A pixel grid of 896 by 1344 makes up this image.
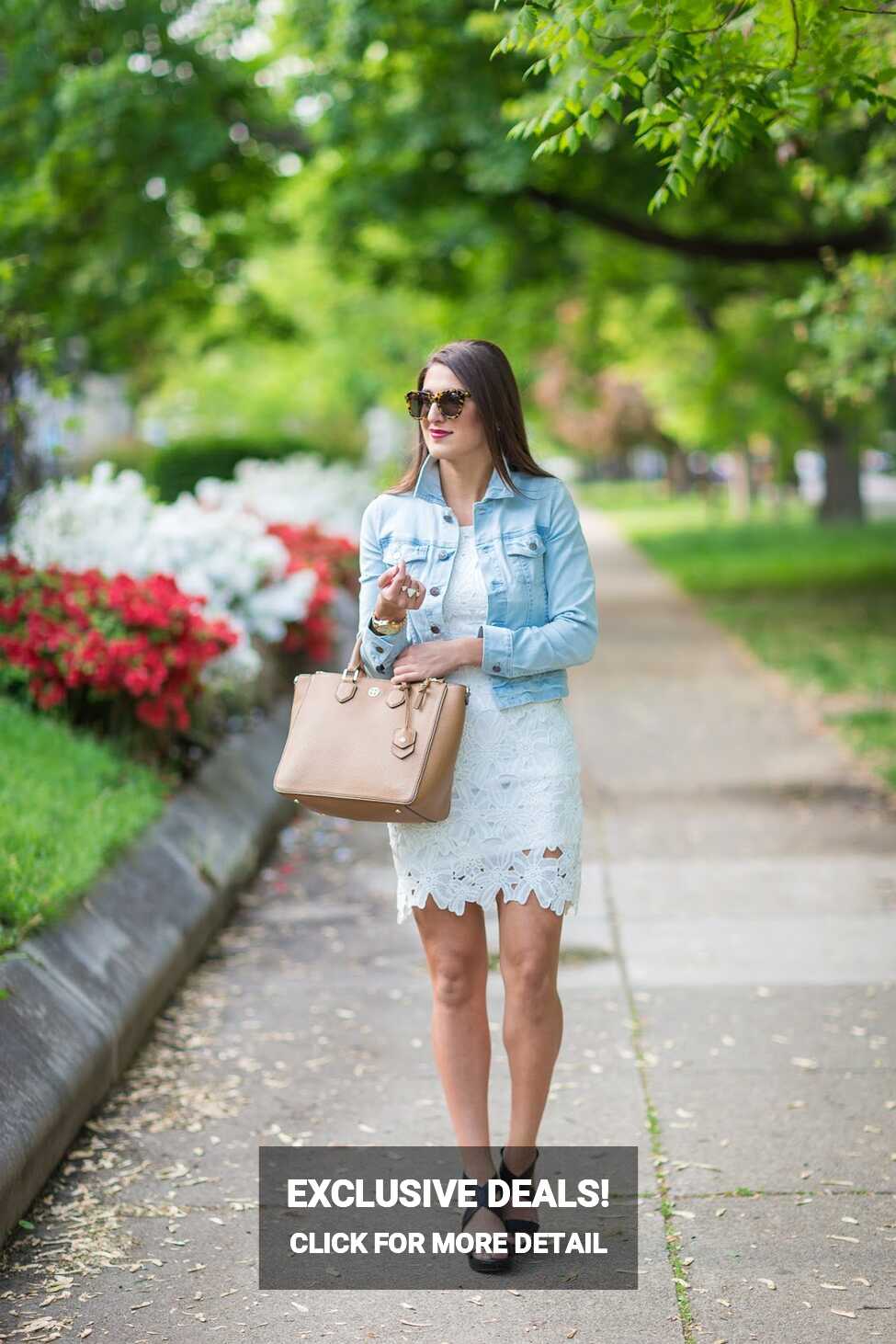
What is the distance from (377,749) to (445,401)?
0.83 metres

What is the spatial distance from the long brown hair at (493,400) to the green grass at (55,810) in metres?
1.90

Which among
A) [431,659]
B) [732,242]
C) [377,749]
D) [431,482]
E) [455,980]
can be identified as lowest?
[455,980]

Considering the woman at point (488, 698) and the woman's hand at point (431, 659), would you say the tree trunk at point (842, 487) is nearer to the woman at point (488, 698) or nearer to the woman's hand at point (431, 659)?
the woman at point (488, 698)

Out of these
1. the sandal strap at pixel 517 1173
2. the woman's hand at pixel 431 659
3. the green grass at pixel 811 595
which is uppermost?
the woman's hand at pixel 431 659

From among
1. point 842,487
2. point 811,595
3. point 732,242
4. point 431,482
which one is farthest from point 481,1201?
point 842,487

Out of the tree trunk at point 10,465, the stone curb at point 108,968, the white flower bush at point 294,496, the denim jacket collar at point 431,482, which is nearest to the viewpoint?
the denim jacket collar at point 431,482

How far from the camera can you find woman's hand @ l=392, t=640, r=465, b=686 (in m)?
3.58

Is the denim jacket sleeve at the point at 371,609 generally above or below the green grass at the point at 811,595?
above

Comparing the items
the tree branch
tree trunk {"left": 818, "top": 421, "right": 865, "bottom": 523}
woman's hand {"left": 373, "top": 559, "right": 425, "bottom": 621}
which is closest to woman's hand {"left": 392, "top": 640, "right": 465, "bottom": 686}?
woman's hand {"left": 373, "top": 559, "right": 425, "bottom": 621}

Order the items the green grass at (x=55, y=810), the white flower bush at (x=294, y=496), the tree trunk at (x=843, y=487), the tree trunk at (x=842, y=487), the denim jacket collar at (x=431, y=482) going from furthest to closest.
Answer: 1. the tree trunk at (x=843, y=487)
2. the tree trunk at (x=842, y=487)
3. the white flower bush at (x=294, y=496)
4. the green grass at (x=55, y=810)
5. the denim jacket collar at (x=431, y=482)

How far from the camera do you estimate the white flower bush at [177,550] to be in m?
8.04

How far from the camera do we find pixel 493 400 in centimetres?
369

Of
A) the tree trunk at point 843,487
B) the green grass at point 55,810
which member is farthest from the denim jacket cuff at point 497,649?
the tree trunk at point 843,487

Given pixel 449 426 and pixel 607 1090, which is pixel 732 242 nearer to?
pixel 607 1090
